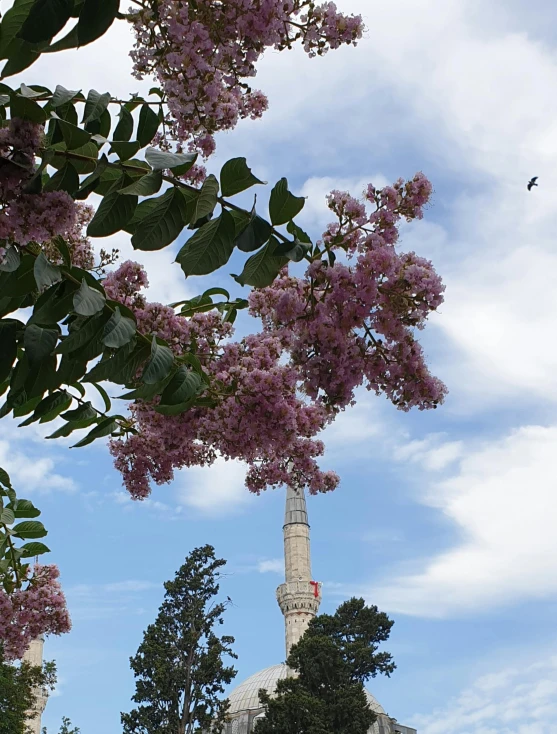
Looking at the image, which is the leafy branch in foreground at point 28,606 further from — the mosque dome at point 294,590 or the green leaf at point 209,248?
the mosque dome at point 294,590

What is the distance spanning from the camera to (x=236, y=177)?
251 centimetres

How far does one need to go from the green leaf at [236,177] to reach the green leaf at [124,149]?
281 mm

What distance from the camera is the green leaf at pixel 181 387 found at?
3025mm

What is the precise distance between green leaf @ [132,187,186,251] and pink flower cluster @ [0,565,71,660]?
163 inches

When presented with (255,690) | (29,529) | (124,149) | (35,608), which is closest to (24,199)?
(124,149)

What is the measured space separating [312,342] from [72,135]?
1.24m

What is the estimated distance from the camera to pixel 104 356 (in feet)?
9.39

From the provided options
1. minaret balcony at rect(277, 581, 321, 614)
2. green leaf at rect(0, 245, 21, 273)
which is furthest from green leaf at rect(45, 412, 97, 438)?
minaret balcony at rect(277, 581, 321, 614)

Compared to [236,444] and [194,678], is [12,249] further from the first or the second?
[194,678]

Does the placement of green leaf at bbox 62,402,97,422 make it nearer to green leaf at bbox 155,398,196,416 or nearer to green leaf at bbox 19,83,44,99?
green leaf at bbox 155,398,196,416

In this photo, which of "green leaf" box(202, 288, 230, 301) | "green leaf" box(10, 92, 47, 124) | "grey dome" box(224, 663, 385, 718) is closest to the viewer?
"green leaf" box(10, 92, 47, 124)

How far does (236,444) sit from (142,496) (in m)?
1.11

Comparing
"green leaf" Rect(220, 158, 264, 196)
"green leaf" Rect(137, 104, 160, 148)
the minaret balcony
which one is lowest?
"green leaf" Rect(220, 158, 264, 196)

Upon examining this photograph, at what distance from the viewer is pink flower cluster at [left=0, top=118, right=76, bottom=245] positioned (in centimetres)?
230
